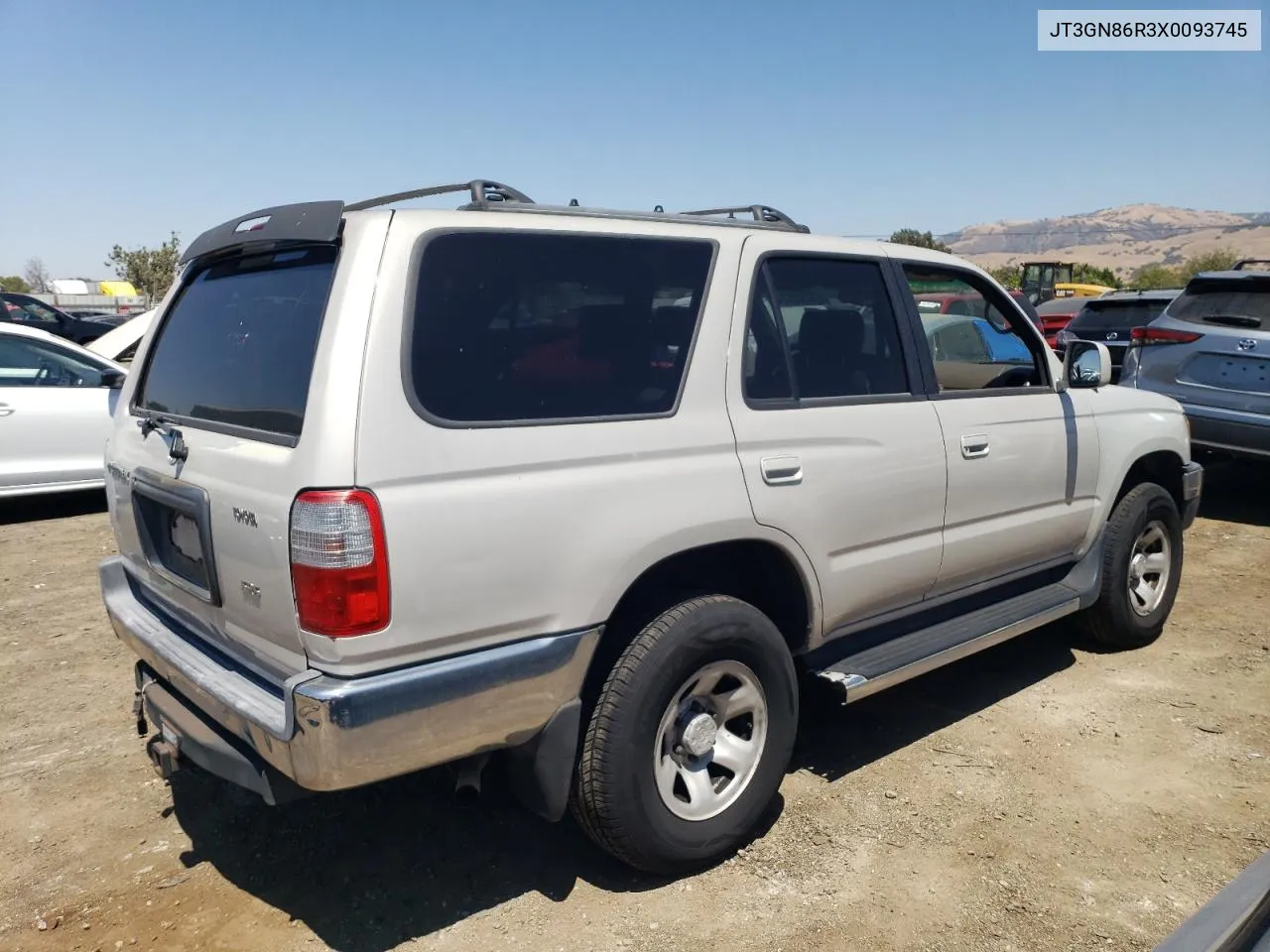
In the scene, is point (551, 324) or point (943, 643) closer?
point (551, 324)

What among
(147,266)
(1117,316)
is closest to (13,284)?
(147,266)

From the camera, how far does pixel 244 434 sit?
2674mm

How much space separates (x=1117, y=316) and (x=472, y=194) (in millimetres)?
9887

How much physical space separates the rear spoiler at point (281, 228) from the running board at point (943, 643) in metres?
2.13

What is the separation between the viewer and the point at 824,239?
11.9ft

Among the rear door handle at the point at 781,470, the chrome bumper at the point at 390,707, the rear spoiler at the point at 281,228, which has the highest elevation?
the rear spoiler at the point at 281,228

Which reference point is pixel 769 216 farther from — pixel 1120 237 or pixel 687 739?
pixel 1120 237

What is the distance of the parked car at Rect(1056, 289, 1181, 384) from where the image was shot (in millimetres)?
10545

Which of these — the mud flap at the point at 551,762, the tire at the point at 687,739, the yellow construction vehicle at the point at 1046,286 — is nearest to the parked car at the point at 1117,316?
the tire at the point at 687,739

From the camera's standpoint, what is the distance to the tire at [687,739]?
2.79 m

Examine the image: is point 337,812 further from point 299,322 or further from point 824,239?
point 824,239

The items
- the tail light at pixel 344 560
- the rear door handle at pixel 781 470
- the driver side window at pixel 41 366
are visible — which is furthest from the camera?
the driver side window at pixel 41 366

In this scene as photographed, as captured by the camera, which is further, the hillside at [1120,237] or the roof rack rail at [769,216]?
the hillside at [1120,237]

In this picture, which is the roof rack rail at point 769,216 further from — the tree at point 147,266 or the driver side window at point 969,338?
the tree at point 147,266
